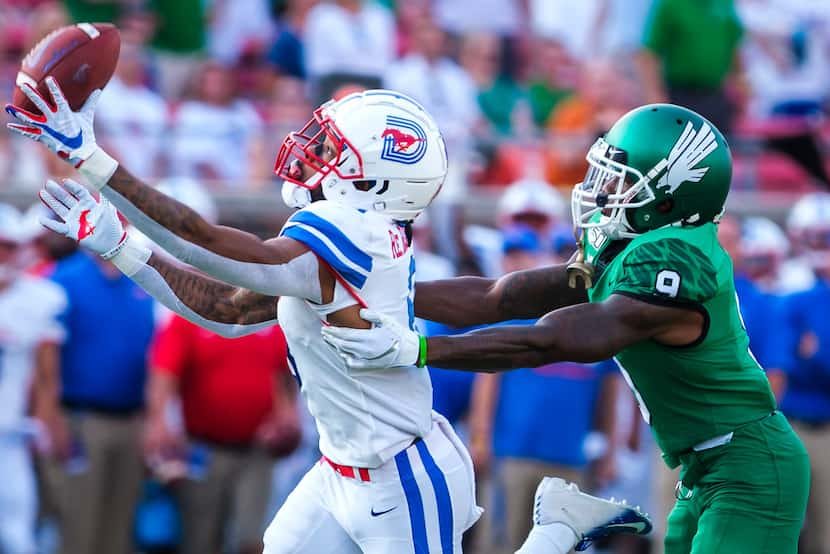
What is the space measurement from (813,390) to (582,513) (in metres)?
3.84

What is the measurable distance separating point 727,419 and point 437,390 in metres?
3.29

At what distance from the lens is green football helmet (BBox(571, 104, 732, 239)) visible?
420 cm

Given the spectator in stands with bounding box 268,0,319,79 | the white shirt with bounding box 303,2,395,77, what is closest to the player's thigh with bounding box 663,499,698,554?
the white shirt with bounding box 303,2,395,77

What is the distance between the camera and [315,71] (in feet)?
30.4

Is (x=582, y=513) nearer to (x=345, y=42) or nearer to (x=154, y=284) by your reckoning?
(x=154, y=284)

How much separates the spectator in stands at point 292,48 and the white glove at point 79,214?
578 centimetres

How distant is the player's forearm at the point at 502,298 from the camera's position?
4.61 m

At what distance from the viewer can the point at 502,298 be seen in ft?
15.2

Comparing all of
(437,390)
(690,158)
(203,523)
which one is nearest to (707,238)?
(690,158)

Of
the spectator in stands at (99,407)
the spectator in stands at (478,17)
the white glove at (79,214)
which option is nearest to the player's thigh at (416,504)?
the white glove at (79,214)

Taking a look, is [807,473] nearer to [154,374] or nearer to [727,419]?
[727,419]

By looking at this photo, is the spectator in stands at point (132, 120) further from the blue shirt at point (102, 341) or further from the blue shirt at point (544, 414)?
the blue shirt at point (544, 414)

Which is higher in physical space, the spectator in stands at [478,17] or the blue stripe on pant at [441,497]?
the spectator in stands at [478,17]

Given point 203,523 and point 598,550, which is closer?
point 203,523
